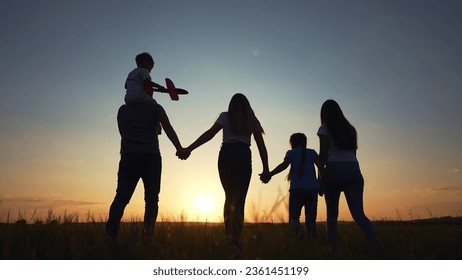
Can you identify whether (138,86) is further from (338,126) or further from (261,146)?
(338,126)

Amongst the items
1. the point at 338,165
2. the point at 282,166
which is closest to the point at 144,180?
the point at 282,166

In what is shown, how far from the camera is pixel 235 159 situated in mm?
4859

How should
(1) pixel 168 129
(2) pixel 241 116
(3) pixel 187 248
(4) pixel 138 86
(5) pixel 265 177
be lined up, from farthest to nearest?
1. (5) pixel 265 177
2. (1) pixel 168 129
3. (4) pixel 138 86
4. (2) pixel 241 116
5. (3) pixel 187 248

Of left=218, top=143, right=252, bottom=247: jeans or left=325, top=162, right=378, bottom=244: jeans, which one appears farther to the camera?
left=325, top=162, right=378, bottom=244: jeans

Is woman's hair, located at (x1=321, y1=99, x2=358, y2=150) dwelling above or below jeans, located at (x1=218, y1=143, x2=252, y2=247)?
above

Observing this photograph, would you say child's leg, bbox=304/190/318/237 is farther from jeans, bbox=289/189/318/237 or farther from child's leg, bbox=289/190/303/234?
child's leg, bbox=289/190/303/234

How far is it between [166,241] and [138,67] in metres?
2.41

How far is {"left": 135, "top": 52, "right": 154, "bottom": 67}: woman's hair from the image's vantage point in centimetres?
551

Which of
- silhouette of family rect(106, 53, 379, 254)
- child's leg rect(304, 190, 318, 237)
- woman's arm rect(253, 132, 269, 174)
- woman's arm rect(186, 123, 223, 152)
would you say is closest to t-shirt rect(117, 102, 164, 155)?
silhouette of family rect(106, 53, 379, 254)

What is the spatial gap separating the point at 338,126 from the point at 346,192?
900 mm

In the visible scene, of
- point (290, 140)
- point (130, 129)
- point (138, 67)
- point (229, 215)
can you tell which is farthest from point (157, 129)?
point (290, 140)

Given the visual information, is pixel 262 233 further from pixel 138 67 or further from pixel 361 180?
pixel 138 67

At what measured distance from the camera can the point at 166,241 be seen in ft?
15.4
